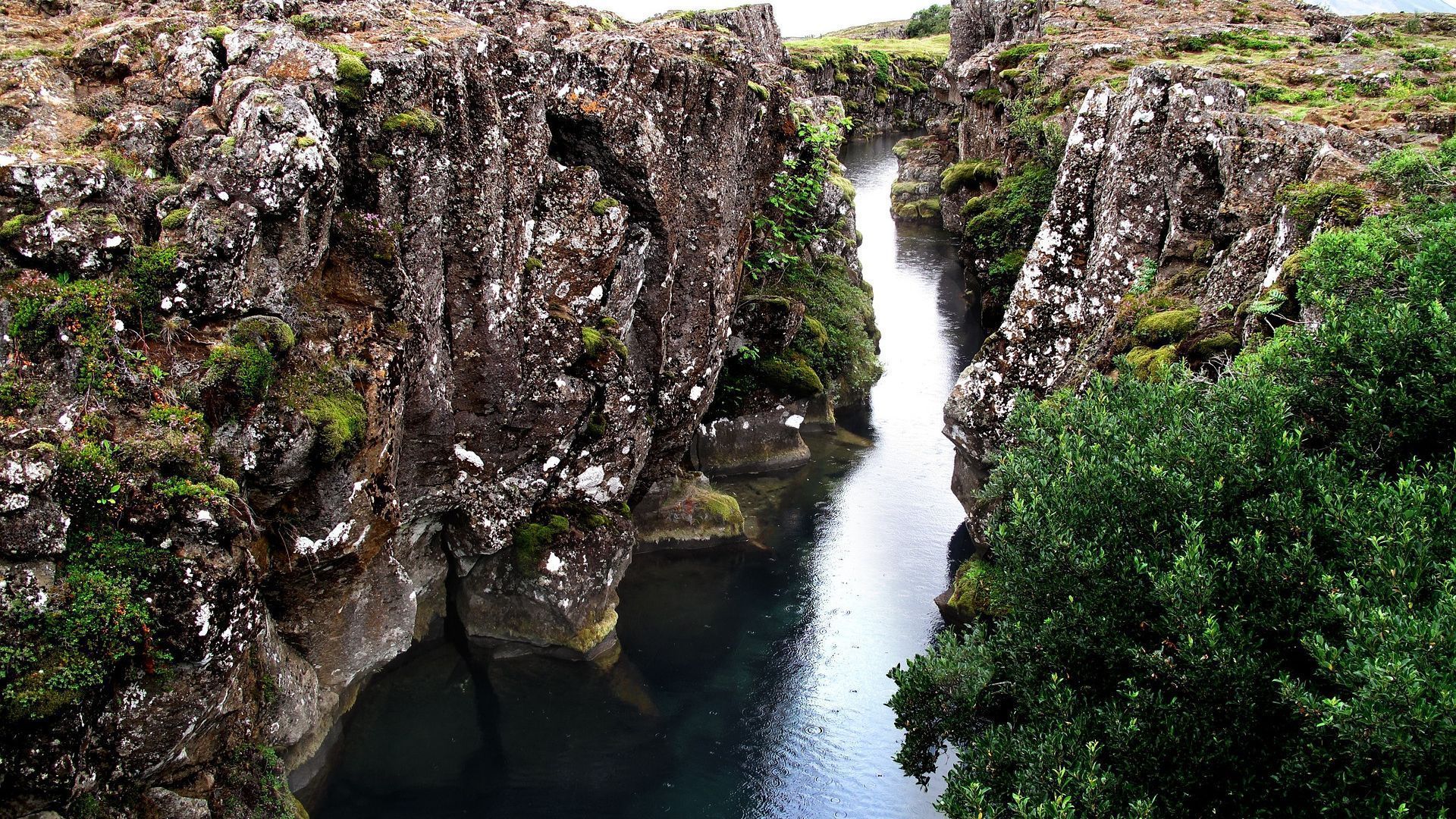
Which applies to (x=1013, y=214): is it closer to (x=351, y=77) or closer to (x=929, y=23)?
(x=351, y=77)

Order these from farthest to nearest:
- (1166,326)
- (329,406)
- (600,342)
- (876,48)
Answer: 1. (876,48)
2. (600,342)
3. (1166,326)
4. (329,406)

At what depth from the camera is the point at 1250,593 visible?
9.98m

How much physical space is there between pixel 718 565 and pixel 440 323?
1241 cm

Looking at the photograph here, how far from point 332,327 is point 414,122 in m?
4.32

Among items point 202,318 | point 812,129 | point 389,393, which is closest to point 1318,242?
point 389,393

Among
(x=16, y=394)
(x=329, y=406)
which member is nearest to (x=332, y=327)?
(x=329, y=406)

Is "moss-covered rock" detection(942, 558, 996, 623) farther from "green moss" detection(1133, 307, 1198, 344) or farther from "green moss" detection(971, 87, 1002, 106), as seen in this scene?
"green moss" detection(971, 87, 1002, 106)

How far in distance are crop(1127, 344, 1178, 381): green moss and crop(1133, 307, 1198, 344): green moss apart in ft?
0.95

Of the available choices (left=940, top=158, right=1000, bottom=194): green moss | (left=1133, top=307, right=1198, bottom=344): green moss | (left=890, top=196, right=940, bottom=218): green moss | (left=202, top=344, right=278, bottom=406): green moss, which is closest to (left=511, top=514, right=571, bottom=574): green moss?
(left=202, top=344, right=278, bottom=406): green moss

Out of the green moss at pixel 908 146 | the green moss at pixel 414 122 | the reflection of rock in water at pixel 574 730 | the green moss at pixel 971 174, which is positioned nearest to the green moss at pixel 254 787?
the reflection of rock in water at pixel 574 730

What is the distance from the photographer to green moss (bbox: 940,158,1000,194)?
143 feet

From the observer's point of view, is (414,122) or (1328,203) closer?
(1328,203)

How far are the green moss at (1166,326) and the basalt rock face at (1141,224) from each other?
173 millimetres

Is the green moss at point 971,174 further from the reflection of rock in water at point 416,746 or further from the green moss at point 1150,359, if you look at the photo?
the reflection of rock in water at point 416,746
